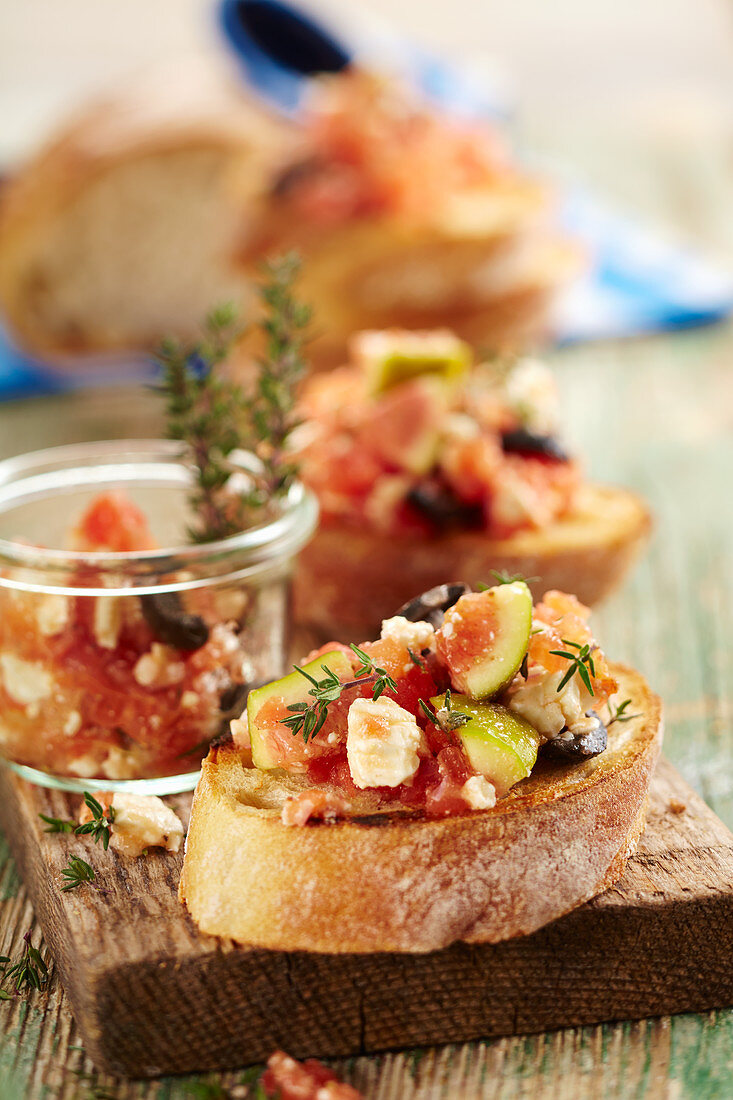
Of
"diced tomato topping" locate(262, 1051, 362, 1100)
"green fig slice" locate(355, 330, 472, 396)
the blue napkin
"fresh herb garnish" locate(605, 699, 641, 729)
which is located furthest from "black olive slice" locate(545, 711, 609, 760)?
the blue napkin

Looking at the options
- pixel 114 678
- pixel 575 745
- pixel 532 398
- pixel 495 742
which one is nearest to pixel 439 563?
pixel 532 398

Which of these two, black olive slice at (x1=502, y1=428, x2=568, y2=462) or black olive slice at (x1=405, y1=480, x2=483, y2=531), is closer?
black olive slice at (x1=405, y1=480, x2=483, y2=531)

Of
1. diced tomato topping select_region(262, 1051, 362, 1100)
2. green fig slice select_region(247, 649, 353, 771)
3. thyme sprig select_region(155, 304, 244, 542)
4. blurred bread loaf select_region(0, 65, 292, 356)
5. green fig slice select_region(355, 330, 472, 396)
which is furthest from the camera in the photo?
blurred bread loaf select_region(0, 65, 292, 356)

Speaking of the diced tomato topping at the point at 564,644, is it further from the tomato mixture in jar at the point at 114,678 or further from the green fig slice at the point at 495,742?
the tomato mixture in jar at the point at 114,678

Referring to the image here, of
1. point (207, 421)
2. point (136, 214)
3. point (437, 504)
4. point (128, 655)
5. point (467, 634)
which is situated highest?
point (467, 634)

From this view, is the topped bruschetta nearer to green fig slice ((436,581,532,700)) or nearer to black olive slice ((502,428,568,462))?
black olive slice ((502,428,568,462))

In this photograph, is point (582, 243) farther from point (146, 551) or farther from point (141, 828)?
point (141, 828)
